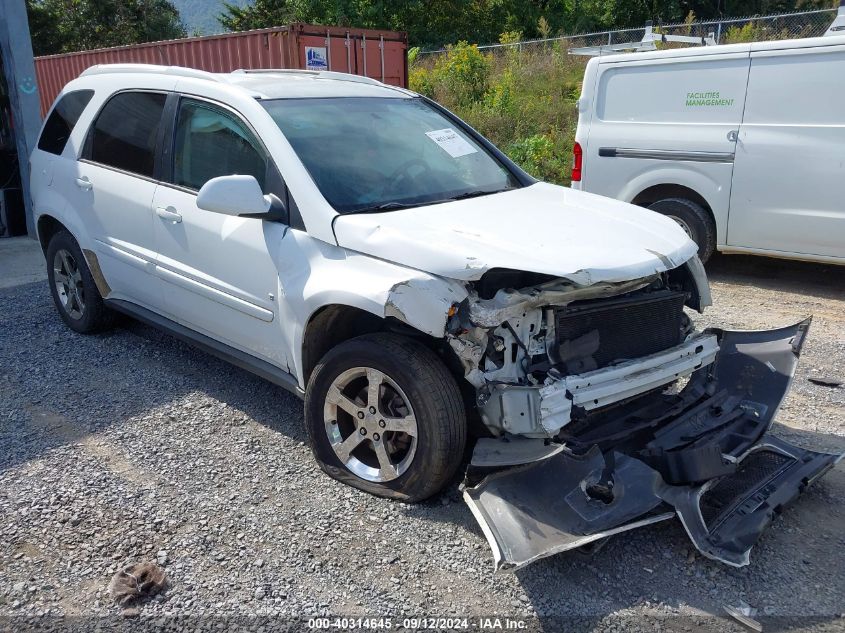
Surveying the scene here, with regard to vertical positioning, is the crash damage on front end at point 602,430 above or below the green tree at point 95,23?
below

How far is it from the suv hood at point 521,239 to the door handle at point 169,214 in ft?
3.96

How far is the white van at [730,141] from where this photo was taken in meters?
6.04

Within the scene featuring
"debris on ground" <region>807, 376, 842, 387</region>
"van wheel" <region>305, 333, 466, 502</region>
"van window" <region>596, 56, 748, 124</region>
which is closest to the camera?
"van wheel" <region>305, 333, 466, 502</region>

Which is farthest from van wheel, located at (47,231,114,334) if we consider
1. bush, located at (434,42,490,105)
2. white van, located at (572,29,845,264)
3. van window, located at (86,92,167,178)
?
bush, located at (434,42,490,105)

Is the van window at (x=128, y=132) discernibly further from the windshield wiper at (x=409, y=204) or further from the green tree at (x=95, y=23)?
the green tree at (x=95, y=23)

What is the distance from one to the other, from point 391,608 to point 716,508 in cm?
143

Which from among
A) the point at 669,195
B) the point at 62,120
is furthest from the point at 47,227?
the point at 669,195

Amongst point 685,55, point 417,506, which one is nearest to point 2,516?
point 417,506

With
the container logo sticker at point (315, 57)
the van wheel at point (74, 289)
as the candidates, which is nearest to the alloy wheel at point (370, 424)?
the van wheel at point (74, 289)

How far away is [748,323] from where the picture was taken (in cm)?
559

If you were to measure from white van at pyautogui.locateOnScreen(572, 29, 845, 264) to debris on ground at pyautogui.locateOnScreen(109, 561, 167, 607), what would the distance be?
557 centimetres

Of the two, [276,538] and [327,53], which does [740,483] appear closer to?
[276,538]

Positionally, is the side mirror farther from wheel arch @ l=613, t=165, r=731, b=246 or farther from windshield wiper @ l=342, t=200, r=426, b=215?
wheel arch @ l=613, t=165, r=731, b=246

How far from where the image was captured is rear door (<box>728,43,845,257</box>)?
596 cm
